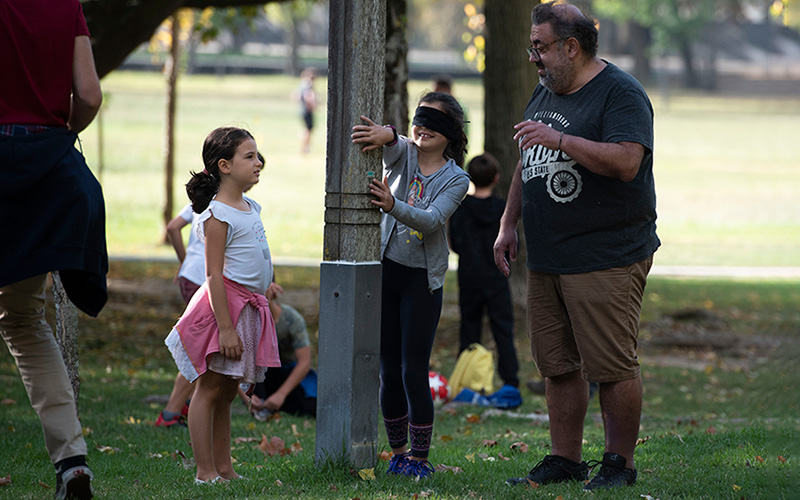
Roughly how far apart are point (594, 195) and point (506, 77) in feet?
23.1

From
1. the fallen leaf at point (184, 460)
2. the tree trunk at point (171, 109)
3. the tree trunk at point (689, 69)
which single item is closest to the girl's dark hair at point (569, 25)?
the fallen leaf at point (184, 460)

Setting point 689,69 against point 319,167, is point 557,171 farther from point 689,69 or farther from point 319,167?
point 689,69

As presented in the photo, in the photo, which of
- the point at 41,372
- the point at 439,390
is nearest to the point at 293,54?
the point at 439,390

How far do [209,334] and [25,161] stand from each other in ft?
3.56

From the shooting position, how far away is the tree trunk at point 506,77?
35.9ft

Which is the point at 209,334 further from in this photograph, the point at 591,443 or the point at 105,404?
the point at 105,404

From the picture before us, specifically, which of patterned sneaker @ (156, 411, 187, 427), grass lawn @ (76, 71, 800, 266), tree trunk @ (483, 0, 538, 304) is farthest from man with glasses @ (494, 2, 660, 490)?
grass lawn @ (76, 71, 800, 266)

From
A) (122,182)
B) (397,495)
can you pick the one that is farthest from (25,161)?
(122,182)

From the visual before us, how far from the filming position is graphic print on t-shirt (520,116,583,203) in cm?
420

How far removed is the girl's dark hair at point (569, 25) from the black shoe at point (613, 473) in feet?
5.74

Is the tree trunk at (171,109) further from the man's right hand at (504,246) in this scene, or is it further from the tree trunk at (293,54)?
the tree trunk at (293,54)

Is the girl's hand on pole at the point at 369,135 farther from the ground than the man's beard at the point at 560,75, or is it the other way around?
the man's beard at the point at 560,75

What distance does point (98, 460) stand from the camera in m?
5.00

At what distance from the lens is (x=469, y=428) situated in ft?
21.7
